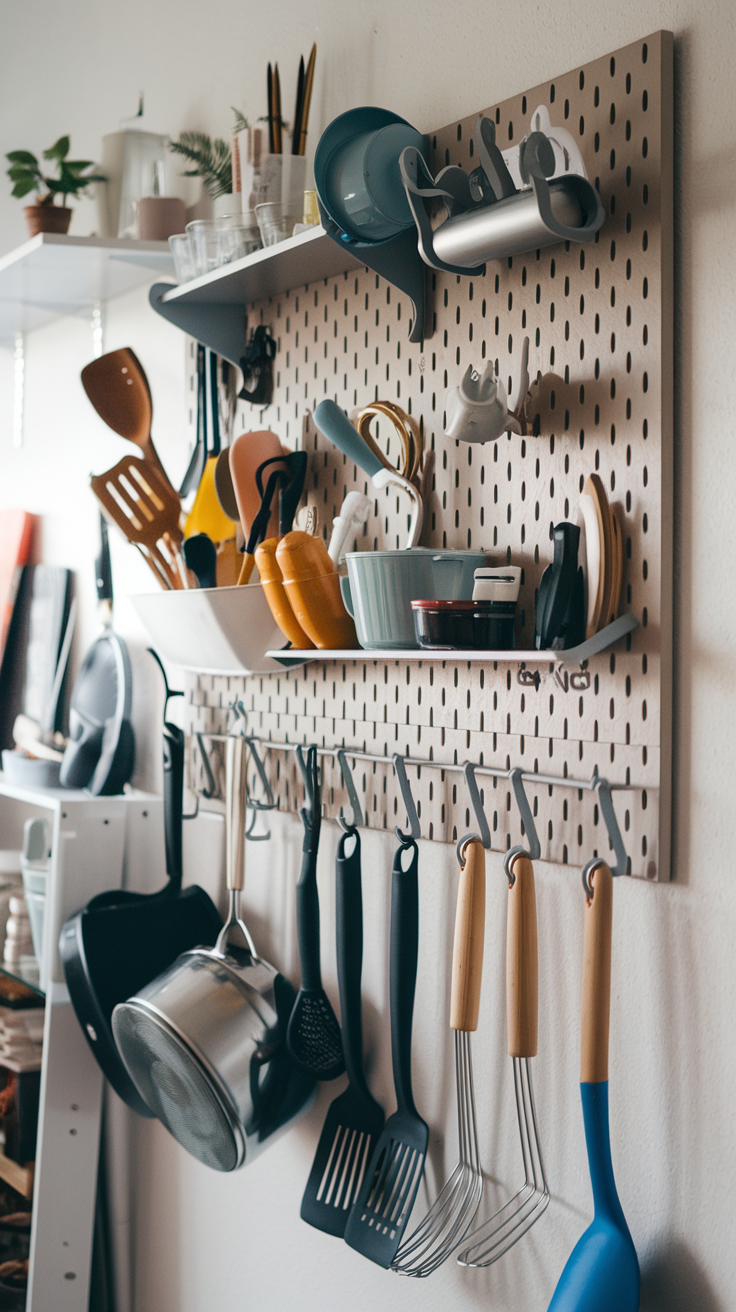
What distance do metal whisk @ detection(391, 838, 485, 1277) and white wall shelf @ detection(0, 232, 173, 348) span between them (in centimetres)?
97

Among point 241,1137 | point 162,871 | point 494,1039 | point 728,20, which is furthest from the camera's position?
point 162,871

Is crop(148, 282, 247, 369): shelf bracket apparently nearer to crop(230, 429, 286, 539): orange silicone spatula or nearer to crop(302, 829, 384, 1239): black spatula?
crop(230, 429, 286, 539): orange silicone spatula

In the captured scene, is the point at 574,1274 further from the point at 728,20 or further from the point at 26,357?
the point at 26,357

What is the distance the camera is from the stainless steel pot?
1.16 m

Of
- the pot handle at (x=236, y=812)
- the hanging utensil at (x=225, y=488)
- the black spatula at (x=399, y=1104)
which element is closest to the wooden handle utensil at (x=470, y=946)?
the black spatula at (x=399, y=1104)

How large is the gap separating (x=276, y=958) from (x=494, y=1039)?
39 centimetres

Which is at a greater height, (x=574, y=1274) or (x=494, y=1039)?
(x=494, y=1039)

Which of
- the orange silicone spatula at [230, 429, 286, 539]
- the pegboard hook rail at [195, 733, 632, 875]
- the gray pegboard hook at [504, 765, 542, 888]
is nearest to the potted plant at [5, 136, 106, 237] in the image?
the orange silicone spatula at [230, 429, 286, 539]

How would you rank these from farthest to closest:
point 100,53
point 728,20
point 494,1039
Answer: point 100,53 → point 494,1039 → point 728,20

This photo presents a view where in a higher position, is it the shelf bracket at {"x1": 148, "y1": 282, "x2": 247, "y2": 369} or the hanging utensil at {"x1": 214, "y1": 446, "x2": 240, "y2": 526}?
the shelf bracket at {"x1": 148, "y1": 282, "x2": 247, "y2": 369}

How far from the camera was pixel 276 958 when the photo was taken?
1335 millimetres

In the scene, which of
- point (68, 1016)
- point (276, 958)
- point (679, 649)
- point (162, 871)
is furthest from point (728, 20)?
point (68, 1016)

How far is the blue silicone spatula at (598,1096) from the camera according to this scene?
852mm

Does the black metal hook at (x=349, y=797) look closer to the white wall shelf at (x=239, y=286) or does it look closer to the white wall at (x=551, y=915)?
the white wall at (x=551, y=915)
